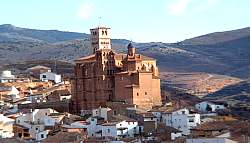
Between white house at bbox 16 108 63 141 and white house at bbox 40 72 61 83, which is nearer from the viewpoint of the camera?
white house at bbox 16 108 63 141

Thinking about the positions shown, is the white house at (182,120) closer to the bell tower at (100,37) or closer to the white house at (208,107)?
the white house at (208,107)

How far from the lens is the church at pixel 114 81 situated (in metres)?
58.8

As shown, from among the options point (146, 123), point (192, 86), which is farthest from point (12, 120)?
point (192, 86)

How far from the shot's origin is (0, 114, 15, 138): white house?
5175cm

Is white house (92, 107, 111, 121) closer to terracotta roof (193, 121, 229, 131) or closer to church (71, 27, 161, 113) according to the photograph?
church (71, 27, 161, 113)

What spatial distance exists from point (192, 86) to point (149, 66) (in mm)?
70924

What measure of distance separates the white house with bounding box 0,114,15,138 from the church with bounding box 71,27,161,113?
8826mm

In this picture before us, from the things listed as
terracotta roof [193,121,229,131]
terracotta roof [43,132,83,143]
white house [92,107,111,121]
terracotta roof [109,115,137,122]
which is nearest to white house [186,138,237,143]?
terracotta roof [193,121,229,131]

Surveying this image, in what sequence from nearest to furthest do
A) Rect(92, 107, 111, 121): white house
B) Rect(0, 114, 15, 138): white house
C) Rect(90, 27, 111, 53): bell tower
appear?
1. Rect(0, 114, 15, 138): white house
2. Rect(92, 107, 111, 121): white house
3. Rect(90, 27, 111, 53): bell tower

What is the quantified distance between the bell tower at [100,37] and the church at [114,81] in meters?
6.70

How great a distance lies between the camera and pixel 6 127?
174 ft

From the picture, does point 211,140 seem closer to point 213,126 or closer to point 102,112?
point 213,126

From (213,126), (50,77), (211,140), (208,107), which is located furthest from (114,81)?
(50,77)

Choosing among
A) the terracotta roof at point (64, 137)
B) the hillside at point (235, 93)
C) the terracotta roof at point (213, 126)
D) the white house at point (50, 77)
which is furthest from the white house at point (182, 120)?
the hillside at point (235, 93)
